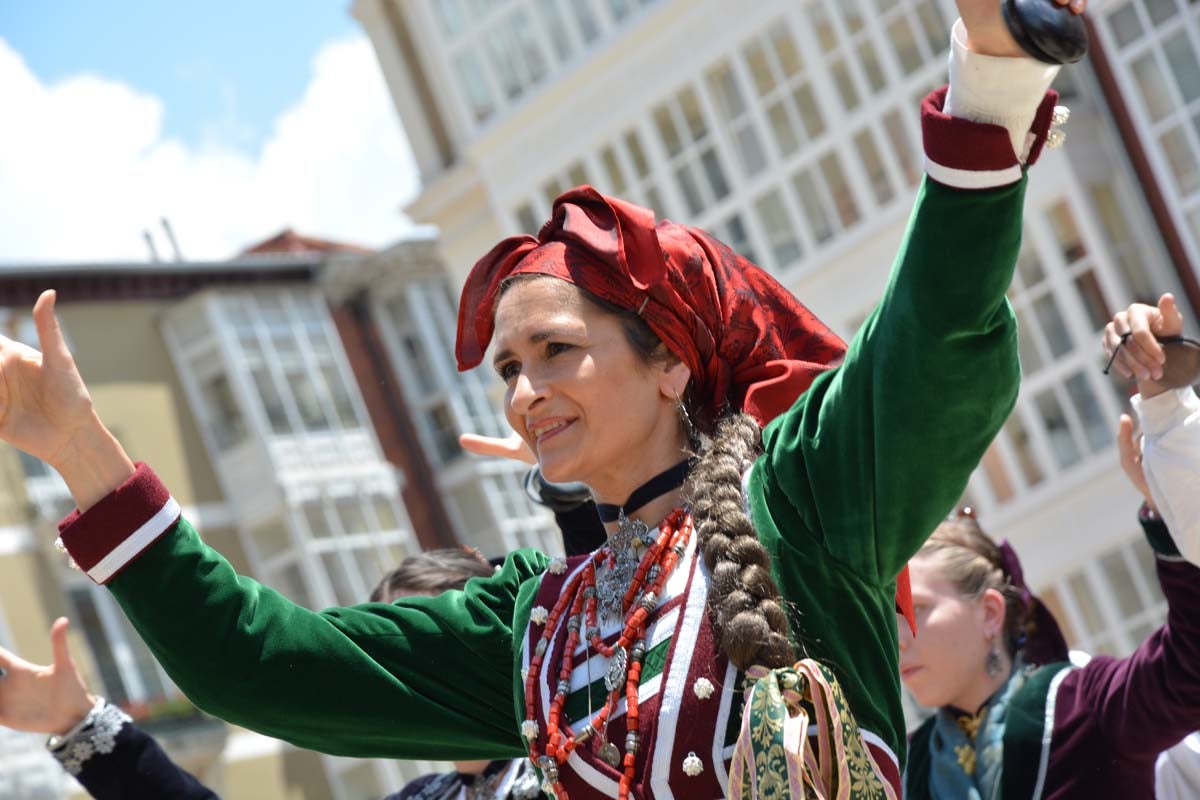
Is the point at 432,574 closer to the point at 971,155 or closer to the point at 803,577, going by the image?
the point at 803,577

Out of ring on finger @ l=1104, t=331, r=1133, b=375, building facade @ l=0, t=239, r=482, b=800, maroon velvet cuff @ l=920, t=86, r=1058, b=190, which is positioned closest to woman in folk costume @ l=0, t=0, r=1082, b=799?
maroon velvet cuff @ l=920, t=86, r=1058, b=190

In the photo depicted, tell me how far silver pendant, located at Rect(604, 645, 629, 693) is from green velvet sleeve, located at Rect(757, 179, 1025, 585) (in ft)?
1.06

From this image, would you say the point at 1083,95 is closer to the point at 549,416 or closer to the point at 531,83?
the point at 531,83

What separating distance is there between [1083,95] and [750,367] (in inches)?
452

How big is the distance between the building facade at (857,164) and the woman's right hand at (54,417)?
430 inches

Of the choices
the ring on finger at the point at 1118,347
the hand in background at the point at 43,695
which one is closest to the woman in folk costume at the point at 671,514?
the ring on finger at the point at 1118,347

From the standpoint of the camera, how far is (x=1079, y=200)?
1266 centimetres

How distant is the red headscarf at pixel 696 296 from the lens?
8.18 ft

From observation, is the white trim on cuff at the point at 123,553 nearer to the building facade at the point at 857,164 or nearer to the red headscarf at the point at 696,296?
the red headscarf at the point at 696,296

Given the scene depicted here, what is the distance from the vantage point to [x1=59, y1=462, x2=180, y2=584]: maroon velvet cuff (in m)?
2.47

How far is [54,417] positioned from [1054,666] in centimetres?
224

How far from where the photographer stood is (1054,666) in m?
3.78

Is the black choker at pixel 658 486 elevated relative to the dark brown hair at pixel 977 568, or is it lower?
elevated

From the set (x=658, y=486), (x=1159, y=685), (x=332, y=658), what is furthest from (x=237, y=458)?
(x=658, y=486)
